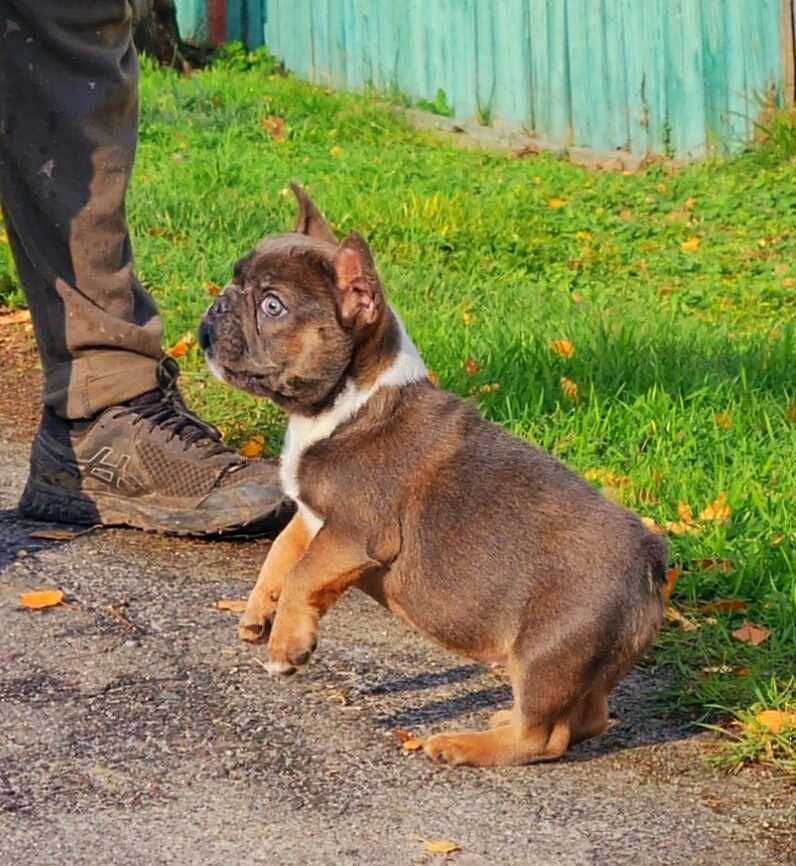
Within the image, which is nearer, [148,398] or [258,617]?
[258,617]

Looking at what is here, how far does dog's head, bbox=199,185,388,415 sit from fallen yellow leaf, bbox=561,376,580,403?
211 centimetres

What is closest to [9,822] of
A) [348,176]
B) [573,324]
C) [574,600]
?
[574,600]

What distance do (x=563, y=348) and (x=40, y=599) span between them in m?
2.48

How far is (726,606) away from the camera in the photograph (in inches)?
168

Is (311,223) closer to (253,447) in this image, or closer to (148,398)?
(148,398)

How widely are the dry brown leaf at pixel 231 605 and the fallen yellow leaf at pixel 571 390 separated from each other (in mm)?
1733

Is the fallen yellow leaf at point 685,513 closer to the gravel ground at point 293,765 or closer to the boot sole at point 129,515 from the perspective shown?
the gravel ground at point 293,765

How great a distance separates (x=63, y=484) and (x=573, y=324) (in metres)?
2.48

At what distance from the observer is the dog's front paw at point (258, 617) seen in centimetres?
369

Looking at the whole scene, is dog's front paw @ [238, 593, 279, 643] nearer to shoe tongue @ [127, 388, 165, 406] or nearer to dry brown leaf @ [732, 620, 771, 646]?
dry brown leaf @ [732, 620, 771, 646]

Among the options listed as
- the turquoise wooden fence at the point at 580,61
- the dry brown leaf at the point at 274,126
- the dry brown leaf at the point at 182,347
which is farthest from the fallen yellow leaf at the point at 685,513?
the dry brown leaf at the point at 274,126

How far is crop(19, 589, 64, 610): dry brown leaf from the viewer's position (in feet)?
13.9

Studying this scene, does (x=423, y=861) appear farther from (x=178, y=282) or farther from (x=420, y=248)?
(x=420, y=248)

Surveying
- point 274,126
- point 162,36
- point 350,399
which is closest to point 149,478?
point 350,399
